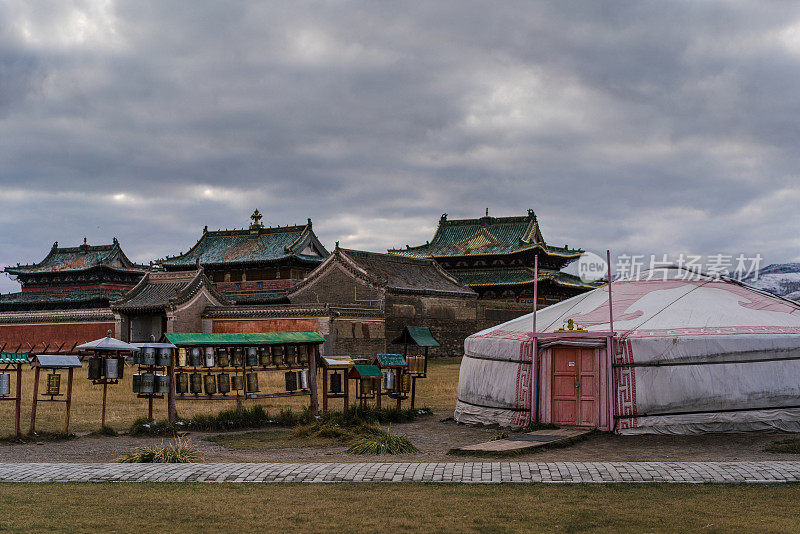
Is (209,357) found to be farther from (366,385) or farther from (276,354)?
(366,385)

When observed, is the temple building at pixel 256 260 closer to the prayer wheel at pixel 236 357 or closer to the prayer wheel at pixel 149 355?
the prayer wheel at pixel 236 357

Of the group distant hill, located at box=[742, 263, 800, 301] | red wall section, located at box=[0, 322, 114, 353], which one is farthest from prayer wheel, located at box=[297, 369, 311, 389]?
red wall section, located at box=[0, 322, 114, 353]

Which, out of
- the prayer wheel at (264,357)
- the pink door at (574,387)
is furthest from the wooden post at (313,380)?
the pink door at (574,387)

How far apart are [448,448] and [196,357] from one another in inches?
168

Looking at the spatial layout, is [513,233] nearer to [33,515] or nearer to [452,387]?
[452,387]

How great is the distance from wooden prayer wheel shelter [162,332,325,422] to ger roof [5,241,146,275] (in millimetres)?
31286

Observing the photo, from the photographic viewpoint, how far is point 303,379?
1321 centimetres

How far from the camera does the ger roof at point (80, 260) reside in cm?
4272

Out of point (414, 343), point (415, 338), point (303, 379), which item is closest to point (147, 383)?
point (303, 379)

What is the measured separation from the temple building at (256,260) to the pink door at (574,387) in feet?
83.6

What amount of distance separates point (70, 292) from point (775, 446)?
126 ft

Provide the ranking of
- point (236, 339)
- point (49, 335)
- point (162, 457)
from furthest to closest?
1. point (49, 335)
2. point (236, 339)
3. point (162, 457)

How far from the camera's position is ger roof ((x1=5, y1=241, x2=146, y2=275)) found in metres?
42.7

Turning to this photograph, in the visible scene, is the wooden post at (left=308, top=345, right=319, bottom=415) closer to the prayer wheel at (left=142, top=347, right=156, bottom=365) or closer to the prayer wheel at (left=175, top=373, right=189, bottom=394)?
the prayer wheel at (left=175, top=373, right=189, bottom=394)
